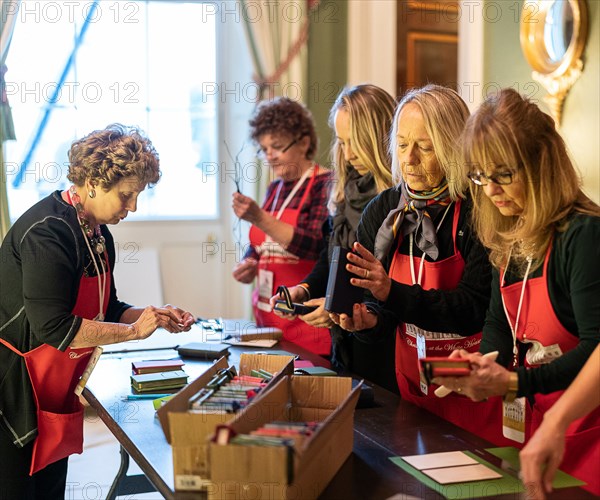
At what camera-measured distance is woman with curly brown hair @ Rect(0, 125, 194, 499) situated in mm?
2328

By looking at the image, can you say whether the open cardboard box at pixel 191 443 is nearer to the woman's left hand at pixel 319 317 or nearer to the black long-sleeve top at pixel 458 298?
the black long-sleeve top at pixel 458 298

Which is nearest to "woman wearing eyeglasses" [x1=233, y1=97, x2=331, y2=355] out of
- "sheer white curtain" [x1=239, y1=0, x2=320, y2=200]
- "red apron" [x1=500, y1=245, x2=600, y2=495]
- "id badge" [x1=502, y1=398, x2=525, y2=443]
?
"id badge" [x1=502, y1=398, x2=525, y2=443]

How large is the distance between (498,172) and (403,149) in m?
0.62

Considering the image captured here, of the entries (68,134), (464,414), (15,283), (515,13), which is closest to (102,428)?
(68,134)

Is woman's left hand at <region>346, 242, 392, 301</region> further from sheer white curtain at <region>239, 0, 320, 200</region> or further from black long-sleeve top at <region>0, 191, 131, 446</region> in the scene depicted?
sheer white curtain at <region>239, 0, 320, 200</region>

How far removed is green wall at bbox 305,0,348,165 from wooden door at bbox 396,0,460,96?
0.48 metres

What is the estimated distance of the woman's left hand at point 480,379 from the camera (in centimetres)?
171

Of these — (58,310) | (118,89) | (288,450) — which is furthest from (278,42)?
(288,450)

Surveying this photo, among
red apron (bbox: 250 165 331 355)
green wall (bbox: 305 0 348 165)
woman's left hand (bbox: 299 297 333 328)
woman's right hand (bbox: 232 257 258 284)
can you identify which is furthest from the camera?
green wall (bbox: 305 0 348 165)

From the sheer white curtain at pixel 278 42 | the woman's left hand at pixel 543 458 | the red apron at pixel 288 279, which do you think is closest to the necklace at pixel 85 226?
the red apron at pixel 288 279

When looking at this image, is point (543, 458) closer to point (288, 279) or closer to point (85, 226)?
point (85, 226)

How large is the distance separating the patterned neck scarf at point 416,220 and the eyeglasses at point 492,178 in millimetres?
514

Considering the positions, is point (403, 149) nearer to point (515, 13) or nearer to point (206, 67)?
point (515, 13)

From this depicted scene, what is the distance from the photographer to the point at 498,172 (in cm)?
190
